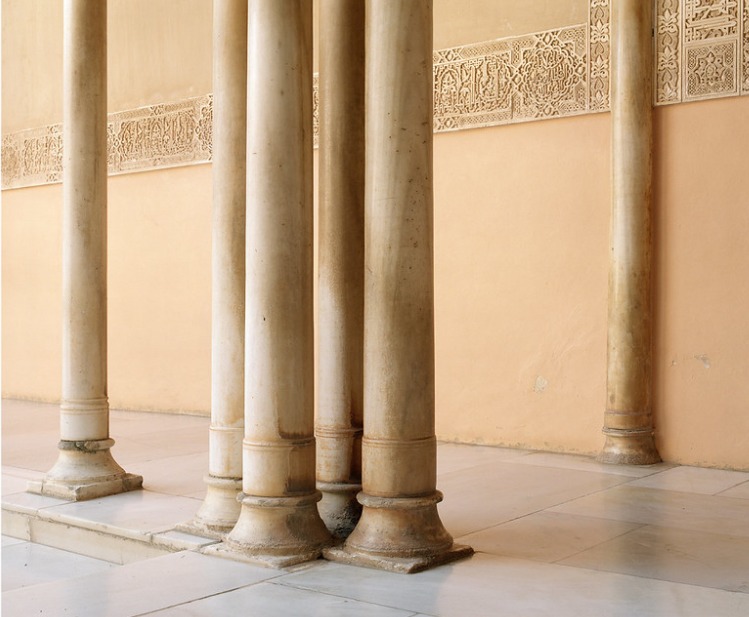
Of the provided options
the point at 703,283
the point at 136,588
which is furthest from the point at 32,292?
the point at 136,588

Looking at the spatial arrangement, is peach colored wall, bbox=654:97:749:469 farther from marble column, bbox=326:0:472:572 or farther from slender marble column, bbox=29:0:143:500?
slender marble column, bbox=29:0:143:500

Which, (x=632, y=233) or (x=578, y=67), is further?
(x=578, y=67)

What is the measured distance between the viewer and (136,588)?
373 cm

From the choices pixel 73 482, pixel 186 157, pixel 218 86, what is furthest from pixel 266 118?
pixel 186 157

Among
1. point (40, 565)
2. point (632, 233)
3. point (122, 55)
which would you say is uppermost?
point (122, 55)

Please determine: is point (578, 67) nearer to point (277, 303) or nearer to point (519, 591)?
point (277, 303)

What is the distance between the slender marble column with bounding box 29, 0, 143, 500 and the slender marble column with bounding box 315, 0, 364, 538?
1.83 metres

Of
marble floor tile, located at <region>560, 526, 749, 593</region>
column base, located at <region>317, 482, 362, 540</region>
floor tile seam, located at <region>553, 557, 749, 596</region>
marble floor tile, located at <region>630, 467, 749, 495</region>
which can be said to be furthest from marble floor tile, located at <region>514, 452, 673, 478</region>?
column base, located at <region>317, 482, 362, 540</region>

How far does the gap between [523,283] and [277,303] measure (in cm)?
351

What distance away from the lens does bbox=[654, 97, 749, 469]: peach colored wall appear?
6.36 metres

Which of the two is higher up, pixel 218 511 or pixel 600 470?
pixel 218 511

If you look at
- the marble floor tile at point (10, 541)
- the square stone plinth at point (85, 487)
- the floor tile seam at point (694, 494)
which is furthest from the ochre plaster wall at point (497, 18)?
the marble floor tile at point (10, 541)

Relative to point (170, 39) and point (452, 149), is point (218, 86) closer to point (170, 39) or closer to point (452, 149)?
point (452, 149)

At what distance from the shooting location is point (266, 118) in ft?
13.6
